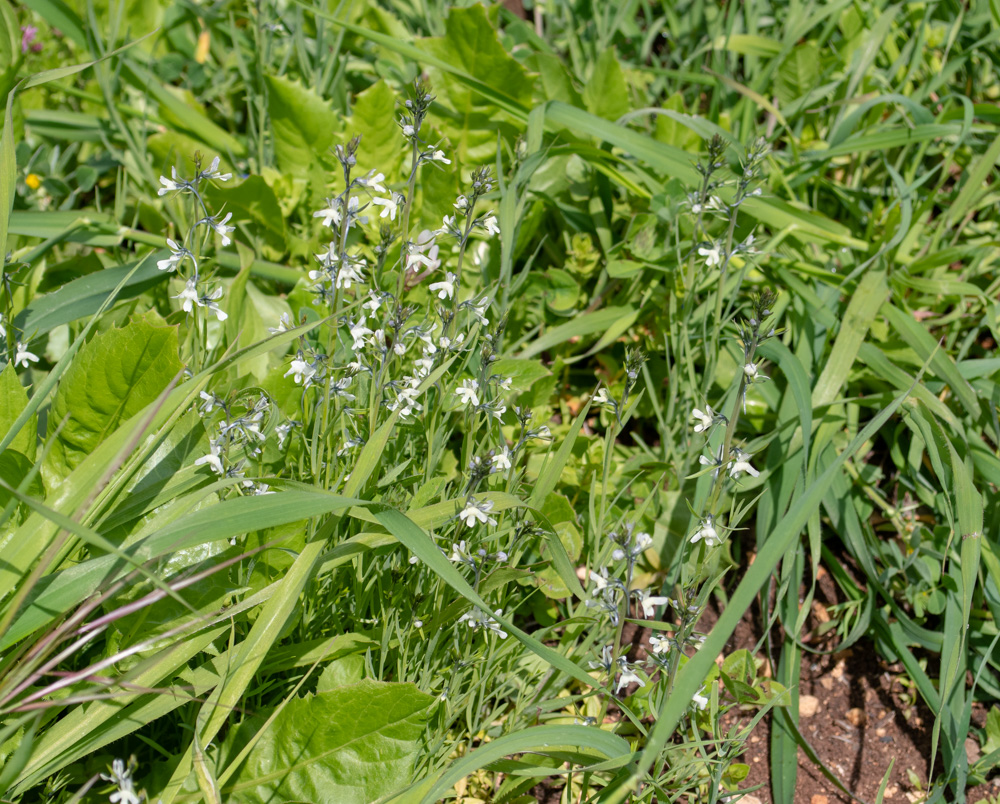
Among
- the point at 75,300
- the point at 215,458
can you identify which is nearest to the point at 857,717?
the point at 215,458

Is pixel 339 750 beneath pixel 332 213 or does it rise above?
beneath

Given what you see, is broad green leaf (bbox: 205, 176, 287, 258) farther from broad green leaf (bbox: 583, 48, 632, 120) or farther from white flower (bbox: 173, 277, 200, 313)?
broad green leaf (bbox: 583, 48, 632, 120)

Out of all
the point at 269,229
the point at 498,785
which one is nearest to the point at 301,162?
the point at 269,229

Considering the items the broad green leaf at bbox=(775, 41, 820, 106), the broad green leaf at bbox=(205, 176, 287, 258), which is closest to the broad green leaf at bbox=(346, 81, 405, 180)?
the broad green leaf at bbox=(205, 176, 287, 258)

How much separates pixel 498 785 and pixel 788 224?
184cm

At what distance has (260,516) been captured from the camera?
4.58 feet

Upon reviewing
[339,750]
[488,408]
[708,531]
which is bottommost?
[339,750]

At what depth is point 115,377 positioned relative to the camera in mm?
1752

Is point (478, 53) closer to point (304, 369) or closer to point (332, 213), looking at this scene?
point (332, 213)

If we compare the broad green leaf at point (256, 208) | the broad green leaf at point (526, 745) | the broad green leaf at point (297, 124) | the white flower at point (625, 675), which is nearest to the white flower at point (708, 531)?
the white flower at point (625, 675)

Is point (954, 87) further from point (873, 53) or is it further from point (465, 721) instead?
point (465, 721)

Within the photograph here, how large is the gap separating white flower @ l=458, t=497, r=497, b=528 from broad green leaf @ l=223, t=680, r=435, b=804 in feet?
1.20

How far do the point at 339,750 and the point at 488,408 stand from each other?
0.73 metres

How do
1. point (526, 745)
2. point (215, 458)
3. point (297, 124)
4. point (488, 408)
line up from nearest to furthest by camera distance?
point (526, 745) < point (215, 458) < point (488, 408) < point (297, 124)
